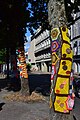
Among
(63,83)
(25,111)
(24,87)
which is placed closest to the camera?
(63,83)

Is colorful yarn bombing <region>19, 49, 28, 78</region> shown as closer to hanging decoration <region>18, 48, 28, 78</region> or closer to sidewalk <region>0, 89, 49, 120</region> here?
hanging decoration <region>18, 48, 28, 78</region>

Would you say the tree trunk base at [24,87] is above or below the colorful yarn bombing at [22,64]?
below

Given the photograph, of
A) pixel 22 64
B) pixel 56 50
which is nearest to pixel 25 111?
pixel 22 64

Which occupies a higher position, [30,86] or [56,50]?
[56,50]

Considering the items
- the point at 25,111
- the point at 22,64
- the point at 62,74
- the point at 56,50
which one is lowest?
the point at 25,111

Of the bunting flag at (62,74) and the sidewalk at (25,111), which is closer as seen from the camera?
the bunting flag at (62,74)

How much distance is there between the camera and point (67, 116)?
7.59 m

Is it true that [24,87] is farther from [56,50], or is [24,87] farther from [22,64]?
[56,50]

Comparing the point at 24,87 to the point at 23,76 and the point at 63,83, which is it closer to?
the point at 23,76

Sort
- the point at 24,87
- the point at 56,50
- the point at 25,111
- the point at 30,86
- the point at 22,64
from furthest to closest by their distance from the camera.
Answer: the point at 30,86 < the point at 22,64 < the point at 24,87 < the point at 25,111 < the point at 56,50

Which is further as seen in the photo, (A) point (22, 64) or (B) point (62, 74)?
(A) point (22, 64)

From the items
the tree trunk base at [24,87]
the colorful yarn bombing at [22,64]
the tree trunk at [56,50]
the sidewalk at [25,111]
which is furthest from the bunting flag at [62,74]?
the colorful yarn bombing at [22,64]

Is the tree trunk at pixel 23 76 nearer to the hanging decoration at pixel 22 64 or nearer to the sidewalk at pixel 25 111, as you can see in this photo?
the hanging decoration at pixel 22 64

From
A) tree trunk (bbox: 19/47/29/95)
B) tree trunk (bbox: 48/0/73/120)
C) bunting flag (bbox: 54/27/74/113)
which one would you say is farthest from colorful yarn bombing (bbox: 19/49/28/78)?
bunting flag (bbox: 54/27/74/113)
